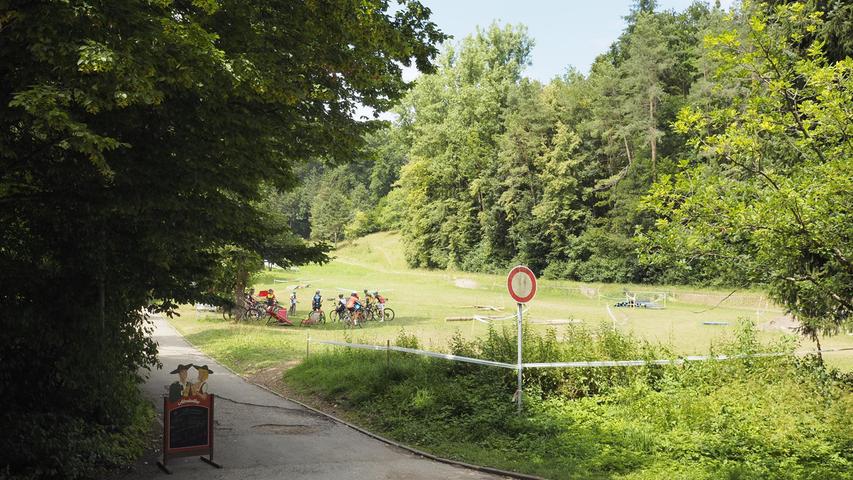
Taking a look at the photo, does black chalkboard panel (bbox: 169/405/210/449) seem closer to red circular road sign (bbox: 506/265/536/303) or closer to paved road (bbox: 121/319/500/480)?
paved road (bbox: 121/319/500/480)

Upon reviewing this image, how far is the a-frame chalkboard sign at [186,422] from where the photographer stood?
28.3 ft

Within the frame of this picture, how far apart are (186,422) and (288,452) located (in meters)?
1.63

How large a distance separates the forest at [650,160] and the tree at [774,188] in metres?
0.04

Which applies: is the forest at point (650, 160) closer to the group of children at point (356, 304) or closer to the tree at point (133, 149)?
the tree at point (133, 149)

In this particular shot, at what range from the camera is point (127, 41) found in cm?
548

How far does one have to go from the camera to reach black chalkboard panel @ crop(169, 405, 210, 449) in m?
8.66

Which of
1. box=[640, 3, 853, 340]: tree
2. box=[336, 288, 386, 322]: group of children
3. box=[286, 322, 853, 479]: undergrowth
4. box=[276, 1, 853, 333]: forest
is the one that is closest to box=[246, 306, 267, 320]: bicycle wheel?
box=[336, 288, 386, 322]: group of children

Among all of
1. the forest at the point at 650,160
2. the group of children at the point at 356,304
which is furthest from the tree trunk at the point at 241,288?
the forest at the point at 650,160

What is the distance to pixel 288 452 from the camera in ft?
31.6

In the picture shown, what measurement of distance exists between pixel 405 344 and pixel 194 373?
20.8 feet

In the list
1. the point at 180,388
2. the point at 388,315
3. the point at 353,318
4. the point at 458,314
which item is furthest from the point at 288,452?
the point at 458,314

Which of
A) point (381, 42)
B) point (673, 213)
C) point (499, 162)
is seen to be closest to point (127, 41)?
point (381, 42)

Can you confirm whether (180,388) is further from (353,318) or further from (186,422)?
(353,318)

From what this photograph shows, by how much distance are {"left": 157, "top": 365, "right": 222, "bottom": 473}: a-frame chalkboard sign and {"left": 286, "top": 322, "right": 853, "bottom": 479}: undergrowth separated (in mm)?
3299
